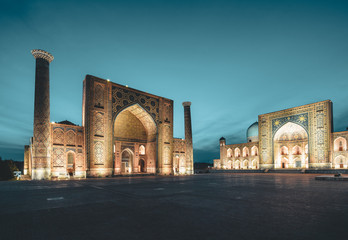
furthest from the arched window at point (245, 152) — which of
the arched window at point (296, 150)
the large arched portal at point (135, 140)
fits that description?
the large arched portal at point (135, 140)

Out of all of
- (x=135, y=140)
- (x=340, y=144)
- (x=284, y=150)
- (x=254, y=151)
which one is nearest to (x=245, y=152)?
(x=254, y=151)

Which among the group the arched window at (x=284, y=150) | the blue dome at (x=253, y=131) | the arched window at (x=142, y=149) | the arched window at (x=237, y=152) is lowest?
the arched window at (x=237, y=152)

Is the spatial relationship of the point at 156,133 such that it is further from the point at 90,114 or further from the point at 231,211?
the point at 231,211

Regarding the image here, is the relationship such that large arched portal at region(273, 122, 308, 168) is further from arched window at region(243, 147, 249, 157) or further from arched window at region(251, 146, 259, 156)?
arched window at region(243, 147, 249, 157)

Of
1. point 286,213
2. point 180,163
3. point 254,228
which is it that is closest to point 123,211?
point 254,228

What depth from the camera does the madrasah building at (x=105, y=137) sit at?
16.4 meters

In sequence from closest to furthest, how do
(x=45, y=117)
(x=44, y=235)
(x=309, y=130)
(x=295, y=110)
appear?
(x=44, y=235) → (x=45, y=117) → (x=309, y=130) → (x=295, y=110)

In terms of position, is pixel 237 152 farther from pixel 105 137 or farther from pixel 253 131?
pixel 105 137

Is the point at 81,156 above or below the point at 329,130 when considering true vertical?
below

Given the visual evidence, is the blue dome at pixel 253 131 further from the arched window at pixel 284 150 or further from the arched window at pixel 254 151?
the arched window at pixel 284 150

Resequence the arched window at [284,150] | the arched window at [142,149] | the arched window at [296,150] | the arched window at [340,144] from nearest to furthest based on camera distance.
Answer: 1. the arched window at [142,149]
2. the arched window at [340,144]
3. the arched window at [296,150]
4. the arched window at [284,150]

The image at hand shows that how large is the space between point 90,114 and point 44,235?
16.7m

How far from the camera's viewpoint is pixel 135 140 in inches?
965

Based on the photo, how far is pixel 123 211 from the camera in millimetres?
4090
